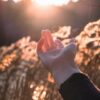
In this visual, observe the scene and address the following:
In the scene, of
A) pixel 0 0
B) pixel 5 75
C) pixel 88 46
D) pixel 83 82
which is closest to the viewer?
pixel 83 82

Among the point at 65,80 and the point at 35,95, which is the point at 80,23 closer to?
the point at 35,95

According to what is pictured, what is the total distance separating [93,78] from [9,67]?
3.18 feet

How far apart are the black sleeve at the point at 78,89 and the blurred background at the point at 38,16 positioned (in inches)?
199

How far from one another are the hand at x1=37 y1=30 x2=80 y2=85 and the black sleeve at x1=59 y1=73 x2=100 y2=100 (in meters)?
0.05

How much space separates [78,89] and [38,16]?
20.5 feet

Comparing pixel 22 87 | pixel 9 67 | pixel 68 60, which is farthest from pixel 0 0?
pixel 68 60

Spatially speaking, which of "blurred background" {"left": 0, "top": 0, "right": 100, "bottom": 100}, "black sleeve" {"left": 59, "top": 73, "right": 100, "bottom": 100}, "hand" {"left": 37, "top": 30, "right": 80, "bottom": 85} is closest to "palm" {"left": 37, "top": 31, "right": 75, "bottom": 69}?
"hand" {"left": 37, "top": 30, "right": 80, "bottom": 85}

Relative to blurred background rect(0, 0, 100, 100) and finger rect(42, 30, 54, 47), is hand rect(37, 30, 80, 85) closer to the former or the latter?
finger rect(42, 30, 54, 47)

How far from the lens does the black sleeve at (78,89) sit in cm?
143

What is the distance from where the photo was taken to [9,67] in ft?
11.5

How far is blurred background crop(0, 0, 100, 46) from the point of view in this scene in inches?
275

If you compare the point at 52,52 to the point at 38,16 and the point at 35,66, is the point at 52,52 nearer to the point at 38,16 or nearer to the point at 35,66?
the point at 35,66

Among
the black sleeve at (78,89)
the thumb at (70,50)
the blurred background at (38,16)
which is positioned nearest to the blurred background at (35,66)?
the thumb at (70,50)

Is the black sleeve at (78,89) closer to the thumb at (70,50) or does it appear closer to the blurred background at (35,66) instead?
the thumb at (70,50)
